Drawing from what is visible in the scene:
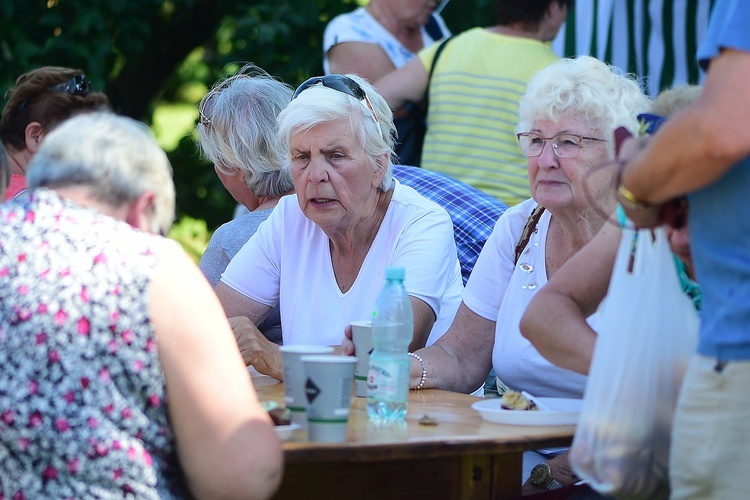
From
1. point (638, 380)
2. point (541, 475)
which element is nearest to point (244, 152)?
point (541, 475)

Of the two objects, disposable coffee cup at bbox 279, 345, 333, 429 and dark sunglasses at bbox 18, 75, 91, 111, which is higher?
dark sunglasses at bbox 18, 75, 91, 111

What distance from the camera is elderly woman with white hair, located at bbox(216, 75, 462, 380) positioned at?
3254 millimetres

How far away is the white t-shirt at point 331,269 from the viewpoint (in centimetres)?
325

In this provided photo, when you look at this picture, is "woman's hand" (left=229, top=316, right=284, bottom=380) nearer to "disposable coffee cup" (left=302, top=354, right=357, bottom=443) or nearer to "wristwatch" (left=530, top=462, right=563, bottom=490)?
"wristwatch" (left=530, top=462, right=563, bottom=490)

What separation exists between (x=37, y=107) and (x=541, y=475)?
2.68 meters

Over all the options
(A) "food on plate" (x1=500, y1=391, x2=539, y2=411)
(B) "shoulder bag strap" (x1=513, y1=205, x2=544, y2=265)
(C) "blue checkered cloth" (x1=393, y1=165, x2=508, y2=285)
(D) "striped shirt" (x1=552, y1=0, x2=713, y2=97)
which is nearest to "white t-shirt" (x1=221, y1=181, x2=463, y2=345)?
(B) "shoulder bag strap" (x1=513, y1=205, x2=544, y2=265)

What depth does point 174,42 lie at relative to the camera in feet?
21.5

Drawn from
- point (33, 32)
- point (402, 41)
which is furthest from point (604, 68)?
point (33, 32)

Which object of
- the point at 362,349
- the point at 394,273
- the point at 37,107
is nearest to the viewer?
the point at 394,273

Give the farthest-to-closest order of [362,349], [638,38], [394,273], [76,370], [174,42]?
[174,42], [638,38], [362,349], [394,273], [76,370]

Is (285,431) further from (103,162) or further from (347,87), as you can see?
(347,87)

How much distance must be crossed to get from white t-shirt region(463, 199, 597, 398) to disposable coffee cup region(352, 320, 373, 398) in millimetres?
478

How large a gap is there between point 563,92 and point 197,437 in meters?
1.59

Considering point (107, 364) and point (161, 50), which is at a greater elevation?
point (161, 50)
